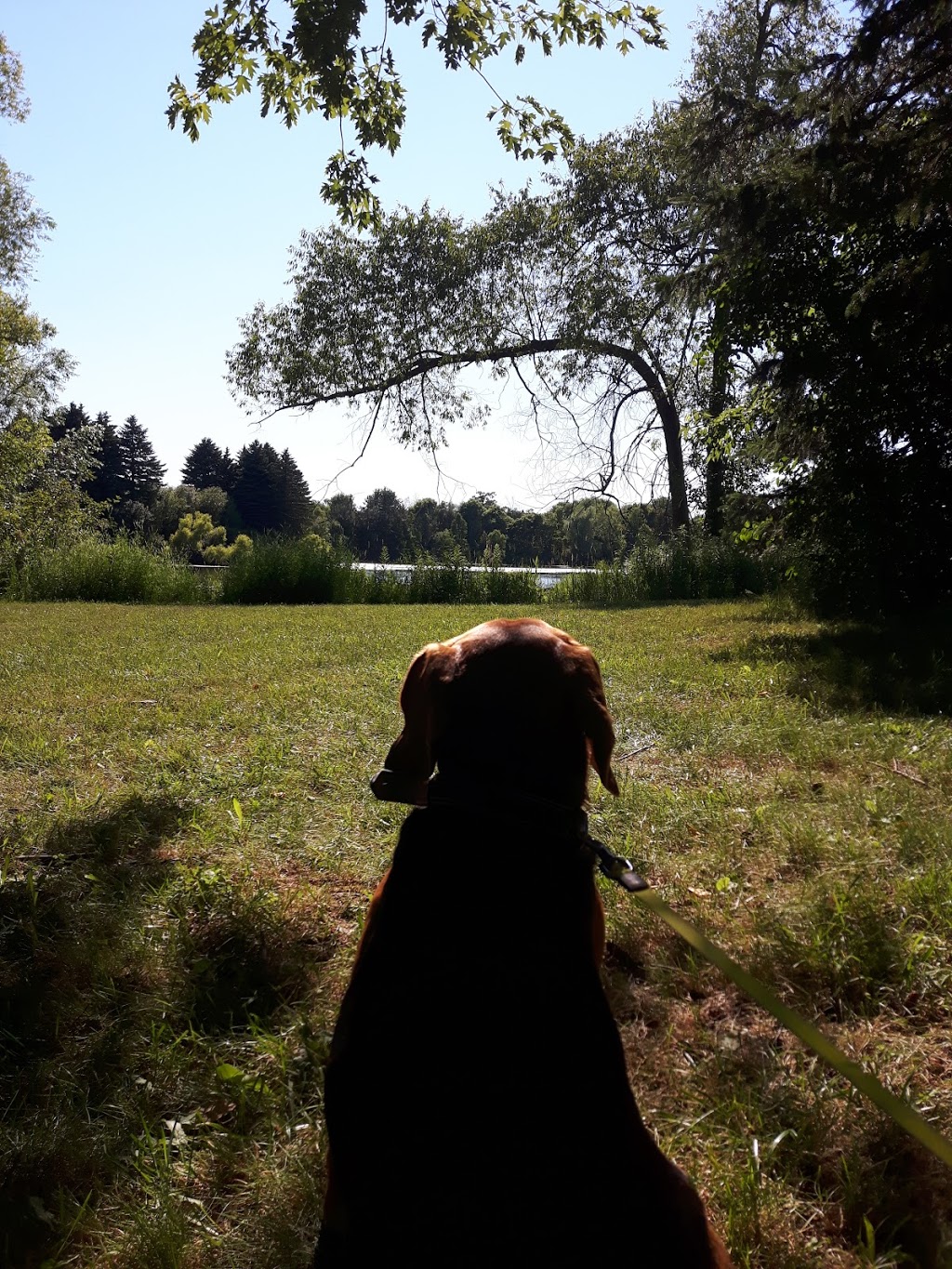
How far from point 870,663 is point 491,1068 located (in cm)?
593

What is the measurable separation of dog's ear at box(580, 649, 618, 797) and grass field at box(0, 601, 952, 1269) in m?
0.53

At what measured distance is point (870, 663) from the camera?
20.4 feet

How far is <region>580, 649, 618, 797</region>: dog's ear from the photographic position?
1.72 m

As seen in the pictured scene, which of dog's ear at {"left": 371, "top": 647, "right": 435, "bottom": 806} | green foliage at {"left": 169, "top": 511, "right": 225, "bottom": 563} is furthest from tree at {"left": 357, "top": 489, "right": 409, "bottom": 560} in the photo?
dog's ear at {"left": 371, "top": 647, "right": 435, "bottom": 806}

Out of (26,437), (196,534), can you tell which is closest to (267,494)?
(196,534)

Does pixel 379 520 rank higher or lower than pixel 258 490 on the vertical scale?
lower

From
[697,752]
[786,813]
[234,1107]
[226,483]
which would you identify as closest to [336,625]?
[697,752]

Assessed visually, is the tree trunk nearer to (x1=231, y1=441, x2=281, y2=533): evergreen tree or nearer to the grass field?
the grass field

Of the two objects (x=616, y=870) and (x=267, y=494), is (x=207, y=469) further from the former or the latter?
(x=616, y=870)

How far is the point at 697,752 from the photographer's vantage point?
4.52 metres

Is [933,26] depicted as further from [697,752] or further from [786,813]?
[786,813]

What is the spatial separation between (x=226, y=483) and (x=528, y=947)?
76.3m

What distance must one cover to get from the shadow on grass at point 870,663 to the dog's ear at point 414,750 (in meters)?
4.20

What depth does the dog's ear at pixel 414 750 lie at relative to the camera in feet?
5.45
